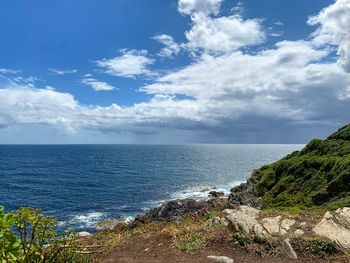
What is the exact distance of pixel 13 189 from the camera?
75.3 metres

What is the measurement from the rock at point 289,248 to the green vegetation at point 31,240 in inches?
245

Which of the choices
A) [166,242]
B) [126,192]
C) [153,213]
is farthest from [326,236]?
[126,192]

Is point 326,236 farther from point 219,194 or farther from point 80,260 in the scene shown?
point 219,194

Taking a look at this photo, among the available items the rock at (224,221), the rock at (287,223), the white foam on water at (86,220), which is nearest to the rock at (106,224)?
the white foam on water at (86,220)

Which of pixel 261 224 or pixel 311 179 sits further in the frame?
pixel 311 179

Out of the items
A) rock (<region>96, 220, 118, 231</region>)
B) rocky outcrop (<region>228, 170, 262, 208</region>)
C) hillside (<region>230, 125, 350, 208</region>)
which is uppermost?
hillside (<region>230, 125, 350, 208</region>)

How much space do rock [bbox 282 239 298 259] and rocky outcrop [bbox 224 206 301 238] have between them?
627 millimetres

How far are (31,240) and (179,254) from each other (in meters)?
5.32

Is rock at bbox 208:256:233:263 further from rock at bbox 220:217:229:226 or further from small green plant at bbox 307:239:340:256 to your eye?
small green plant at bbox 307:239:340:256

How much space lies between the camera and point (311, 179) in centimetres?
4497

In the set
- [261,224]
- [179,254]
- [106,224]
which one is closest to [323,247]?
[261,224]

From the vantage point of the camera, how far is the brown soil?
35.9 feet

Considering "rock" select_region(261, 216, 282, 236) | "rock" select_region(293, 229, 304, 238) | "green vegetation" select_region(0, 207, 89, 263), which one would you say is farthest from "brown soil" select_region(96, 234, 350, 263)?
"green vegetation" select_region(0, 207, 89, 263)

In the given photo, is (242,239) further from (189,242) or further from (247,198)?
(247,198)
